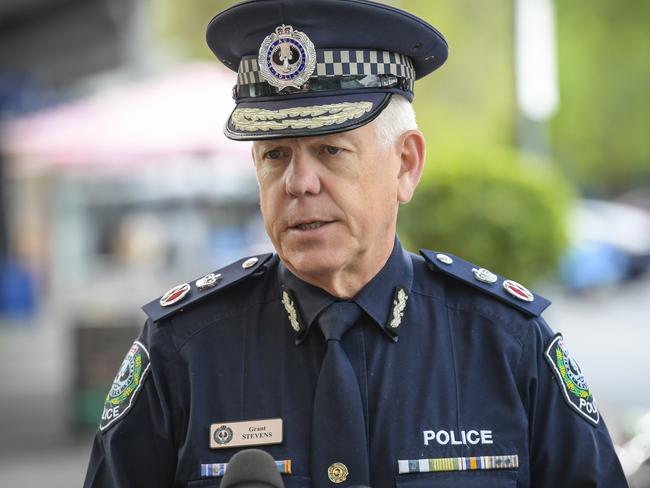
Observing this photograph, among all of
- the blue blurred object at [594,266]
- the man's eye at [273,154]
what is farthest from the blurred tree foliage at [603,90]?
the man's eye at [273,154]

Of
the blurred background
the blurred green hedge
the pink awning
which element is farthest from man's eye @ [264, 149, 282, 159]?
the pink awning

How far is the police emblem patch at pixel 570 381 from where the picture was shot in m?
2.45

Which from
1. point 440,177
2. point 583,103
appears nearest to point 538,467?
point 440,177

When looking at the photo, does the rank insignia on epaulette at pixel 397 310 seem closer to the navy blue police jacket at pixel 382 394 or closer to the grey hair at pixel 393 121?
the navy blue police jacket at pixel 382 394

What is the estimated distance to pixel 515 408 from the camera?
2400 millimetres

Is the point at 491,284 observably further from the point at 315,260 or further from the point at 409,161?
the point at 315,260

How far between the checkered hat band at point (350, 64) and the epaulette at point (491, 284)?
0.50m

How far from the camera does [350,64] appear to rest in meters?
2.40

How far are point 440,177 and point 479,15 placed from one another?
1293cm

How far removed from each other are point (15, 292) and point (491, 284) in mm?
17003

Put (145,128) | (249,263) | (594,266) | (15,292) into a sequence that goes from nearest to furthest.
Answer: (249,263), (145,128), (15,292), (594,266)

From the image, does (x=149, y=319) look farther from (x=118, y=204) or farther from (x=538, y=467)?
(x=118, y=204)

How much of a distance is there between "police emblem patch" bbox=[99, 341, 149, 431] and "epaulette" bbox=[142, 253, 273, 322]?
97 mm

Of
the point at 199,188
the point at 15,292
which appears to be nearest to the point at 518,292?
the point at 15,292
